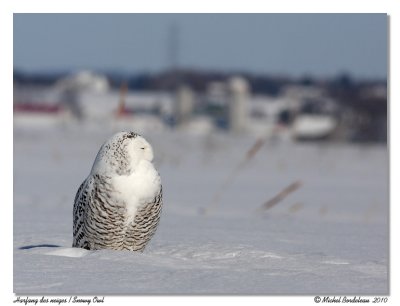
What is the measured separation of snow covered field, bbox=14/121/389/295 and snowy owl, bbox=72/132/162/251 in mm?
180

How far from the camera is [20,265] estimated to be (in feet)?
15.2

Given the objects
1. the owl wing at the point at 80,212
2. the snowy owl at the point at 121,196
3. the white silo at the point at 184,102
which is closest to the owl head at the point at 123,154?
the snowy owl at the point at 121,196

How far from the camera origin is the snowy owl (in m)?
4.89

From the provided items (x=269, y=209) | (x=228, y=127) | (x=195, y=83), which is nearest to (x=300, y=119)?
(x=228, y=127)

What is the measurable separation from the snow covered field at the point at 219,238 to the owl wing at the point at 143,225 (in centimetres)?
15

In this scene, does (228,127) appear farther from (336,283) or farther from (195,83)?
(336,283)

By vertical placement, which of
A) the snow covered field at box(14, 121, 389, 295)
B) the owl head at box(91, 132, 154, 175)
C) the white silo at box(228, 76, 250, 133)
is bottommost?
the snow covered field at box(14, 121, 389, 295)

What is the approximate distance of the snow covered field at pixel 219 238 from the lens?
437cm

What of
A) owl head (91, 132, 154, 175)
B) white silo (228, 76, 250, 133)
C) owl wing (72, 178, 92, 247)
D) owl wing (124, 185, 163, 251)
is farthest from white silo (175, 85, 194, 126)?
owl head (91, 132, 154, 175)

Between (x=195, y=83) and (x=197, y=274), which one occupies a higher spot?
(x=195, y=83)

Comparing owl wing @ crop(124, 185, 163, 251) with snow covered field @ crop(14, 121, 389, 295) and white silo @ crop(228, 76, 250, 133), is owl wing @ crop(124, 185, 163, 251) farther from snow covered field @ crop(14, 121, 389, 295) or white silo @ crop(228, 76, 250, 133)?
white silo @ crop(228, 76, 250, 133)

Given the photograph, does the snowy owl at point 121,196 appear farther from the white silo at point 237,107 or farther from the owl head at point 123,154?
the white silo at point 237,107

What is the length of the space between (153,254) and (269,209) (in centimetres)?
543
